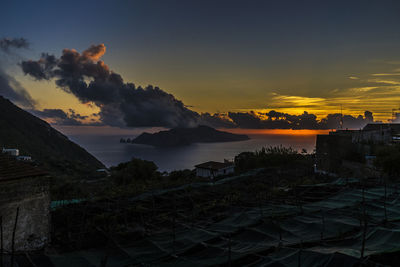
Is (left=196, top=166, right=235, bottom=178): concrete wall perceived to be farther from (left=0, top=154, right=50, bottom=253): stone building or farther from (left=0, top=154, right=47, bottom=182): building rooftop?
(left=0, top=154, right=47, bottom=182): building rooftop

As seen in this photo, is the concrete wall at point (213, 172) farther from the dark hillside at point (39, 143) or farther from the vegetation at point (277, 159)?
the dark hillside at point (39, 143)

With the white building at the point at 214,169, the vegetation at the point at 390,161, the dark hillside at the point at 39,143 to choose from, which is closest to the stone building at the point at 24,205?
the vegetation at the point at 390,161

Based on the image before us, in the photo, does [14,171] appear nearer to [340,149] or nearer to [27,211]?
[27,211]

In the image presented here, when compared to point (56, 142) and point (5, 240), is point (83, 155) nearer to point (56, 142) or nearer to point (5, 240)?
point (56, 142)

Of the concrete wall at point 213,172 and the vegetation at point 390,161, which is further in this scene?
Result: the concrete wall at point 213,172

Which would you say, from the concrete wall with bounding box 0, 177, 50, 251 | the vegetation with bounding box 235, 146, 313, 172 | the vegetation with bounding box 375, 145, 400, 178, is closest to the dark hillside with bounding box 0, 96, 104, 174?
the vegetation with bounding box 235, 146, 313, 172

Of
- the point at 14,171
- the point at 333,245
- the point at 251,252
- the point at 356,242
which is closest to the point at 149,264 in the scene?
the point at 251,252

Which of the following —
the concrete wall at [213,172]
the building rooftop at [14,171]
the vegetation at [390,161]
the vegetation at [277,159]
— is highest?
the building rooftop at [14,171]

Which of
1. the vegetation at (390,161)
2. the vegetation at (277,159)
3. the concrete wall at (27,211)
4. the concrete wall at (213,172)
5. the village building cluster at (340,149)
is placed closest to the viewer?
the concrete wall at (27,211)
